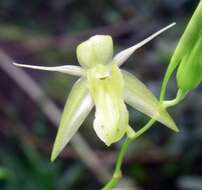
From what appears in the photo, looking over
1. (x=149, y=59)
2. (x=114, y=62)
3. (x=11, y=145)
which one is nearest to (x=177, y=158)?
(x=149, y=59)

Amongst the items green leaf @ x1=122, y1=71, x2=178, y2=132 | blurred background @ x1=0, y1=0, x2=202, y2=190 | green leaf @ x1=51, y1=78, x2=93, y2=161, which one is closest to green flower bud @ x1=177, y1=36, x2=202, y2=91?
green leaf @ x1=122, y1=71, x2=178, y2=132

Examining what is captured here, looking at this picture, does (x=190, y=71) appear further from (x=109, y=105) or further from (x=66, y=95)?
(x=66, y=95)

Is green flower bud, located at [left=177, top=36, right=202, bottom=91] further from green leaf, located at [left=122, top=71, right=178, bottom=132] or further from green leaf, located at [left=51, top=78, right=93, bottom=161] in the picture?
green leaf, located at [left=51, top=78, right=93, bottom=161]

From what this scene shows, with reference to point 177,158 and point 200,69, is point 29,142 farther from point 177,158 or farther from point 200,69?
point 200,69

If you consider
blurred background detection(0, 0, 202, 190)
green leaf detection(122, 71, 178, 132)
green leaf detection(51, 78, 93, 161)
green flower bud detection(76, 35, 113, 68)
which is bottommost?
blurred background detection(0, 0, 202, 190)

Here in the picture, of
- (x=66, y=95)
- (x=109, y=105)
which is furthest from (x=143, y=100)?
(x=66, y=95)
